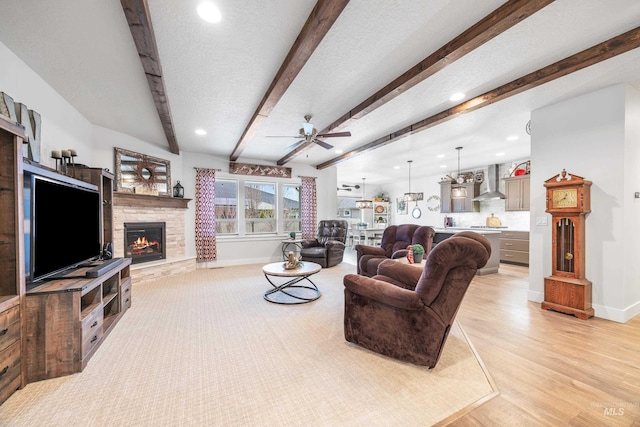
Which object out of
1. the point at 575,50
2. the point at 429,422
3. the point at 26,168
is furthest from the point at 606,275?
the point at 26,168

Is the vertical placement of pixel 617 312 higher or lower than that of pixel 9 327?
lower

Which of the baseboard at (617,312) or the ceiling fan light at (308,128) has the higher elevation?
the ceiling fan light at (308,128)

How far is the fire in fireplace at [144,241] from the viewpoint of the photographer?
181 inches

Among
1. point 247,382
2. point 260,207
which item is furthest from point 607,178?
point 260,207

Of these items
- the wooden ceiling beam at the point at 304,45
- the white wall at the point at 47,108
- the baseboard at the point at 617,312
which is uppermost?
the wooden ceiling beam at the point at 304,45

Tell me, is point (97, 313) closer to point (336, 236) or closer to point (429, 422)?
point (429, 422)

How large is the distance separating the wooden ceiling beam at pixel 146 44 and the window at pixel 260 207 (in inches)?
142

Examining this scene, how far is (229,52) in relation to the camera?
2312mm

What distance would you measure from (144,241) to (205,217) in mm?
1295

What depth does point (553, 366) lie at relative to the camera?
80.0 inches

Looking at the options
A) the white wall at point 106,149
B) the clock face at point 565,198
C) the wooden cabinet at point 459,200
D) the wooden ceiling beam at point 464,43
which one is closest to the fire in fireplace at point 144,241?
the white wall at point 106,149

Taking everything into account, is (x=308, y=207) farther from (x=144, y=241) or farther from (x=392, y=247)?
(x=144, y=241)

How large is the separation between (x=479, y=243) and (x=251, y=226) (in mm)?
5724

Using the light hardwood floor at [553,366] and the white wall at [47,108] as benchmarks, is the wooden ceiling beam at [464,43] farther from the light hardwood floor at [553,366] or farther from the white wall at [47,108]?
the white wall at [47,108]
